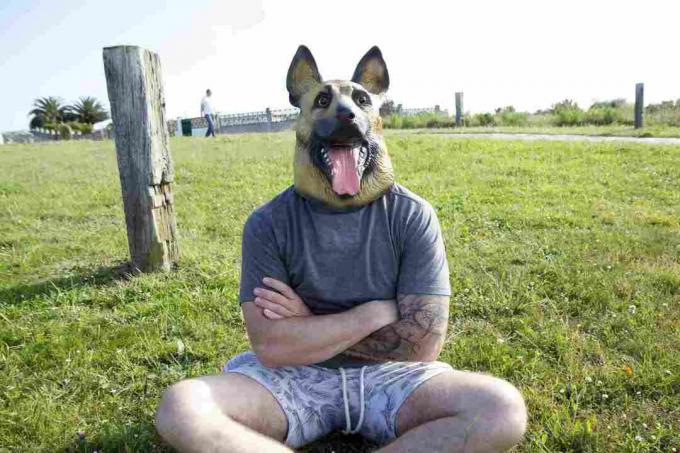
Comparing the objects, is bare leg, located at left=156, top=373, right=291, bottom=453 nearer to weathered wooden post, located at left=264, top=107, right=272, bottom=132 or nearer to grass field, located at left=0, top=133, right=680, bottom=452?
grass field, located at left=0, top=133, right=680, bottom=452

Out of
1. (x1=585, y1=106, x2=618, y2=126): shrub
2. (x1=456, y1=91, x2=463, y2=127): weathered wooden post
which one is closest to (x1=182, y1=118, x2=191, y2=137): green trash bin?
(x1=456, y1=91, x2=463, y2=127): weathered wooden post

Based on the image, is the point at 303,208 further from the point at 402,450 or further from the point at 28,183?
the point at 28,183

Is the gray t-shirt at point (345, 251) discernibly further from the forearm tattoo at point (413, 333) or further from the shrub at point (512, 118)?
the shrub at point (512, 118)

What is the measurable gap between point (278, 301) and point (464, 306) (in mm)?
2134

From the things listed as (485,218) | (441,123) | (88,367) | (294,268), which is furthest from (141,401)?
(441,123)

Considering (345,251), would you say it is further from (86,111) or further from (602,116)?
(86,111)

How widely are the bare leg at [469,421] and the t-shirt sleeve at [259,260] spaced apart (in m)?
0.87

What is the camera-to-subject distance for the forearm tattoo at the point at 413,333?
255 cm

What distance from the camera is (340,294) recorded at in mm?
2627

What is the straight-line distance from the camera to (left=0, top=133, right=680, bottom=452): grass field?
302cm

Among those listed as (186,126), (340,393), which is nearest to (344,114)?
(340,393)

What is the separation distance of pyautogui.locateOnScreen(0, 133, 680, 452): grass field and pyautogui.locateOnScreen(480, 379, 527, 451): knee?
504 mm

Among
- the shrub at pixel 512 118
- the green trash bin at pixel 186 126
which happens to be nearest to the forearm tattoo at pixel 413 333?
the shrub at pixel 512 118

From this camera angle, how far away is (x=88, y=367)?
3.62 meters
